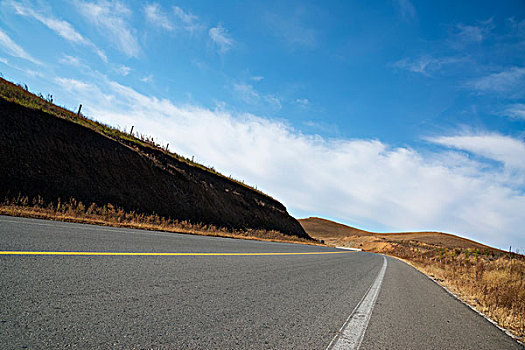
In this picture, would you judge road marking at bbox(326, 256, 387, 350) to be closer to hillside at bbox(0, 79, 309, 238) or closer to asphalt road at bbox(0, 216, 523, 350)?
asphalt road at bbox(0, 216, 523, 350)

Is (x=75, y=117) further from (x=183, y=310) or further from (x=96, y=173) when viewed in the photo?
(x=183, y=310)

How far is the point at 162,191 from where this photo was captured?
81.7 ft

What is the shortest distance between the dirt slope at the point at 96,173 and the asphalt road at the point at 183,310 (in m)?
13.7

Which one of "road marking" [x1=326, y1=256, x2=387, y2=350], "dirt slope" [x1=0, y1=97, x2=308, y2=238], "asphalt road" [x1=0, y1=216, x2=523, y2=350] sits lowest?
"asphalt road" [x1=0, y1=216, x2=523, y2=350]

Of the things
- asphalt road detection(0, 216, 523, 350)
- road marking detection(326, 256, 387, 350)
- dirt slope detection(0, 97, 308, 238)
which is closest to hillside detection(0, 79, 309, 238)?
dirt slope detection(0, 97, 308, 238)

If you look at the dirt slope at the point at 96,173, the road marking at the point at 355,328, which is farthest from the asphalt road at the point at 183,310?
the dirt slope at the point at 96,173

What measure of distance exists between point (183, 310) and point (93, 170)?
20.6m

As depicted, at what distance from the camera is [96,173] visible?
20.3 metres

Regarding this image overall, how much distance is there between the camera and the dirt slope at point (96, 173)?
16.5 meters

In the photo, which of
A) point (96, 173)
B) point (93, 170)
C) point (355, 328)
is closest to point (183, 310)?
point (355, 328)

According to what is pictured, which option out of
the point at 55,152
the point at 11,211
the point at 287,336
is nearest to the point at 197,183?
the point at 55,152

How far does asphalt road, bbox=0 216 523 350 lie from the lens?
231 centimetres

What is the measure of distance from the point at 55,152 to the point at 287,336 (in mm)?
21379

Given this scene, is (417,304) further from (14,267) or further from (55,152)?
(55,152)
